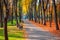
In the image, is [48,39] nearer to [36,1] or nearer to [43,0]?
[43,0]

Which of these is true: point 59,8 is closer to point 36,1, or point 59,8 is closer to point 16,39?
point 36,1

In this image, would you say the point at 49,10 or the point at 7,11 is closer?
the point at 7,11

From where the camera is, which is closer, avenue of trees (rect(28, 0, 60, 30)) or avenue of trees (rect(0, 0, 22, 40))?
avenue of trees (rect(0, 0, 22, 40))

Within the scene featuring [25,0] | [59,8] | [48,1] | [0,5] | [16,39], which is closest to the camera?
[16,39]

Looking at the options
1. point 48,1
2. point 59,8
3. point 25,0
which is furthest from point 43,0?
point 25,0

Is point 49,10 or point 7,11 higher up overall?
point 7,11

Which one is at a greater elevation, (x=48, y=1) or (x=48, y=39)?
(x=48, y=1)

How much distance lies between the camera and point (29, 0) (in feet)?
222

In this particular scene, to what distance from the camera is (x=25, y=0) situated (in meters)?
64.6

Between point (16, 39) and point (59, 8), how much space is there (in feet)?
137

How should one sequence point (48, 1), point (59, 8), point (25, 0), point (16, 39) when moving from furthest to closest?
1. point (25, 0)
2. point (59, 8)
3. point (48, 1)
4. point (16, 39)

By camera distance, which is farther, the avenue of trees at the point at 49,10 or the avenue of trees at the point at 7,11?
the avenue of trees at the point at 49,10

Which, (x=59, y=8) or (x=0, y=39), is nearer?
(x=0, y=39)

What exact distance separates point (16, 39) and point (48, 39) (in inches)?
115
